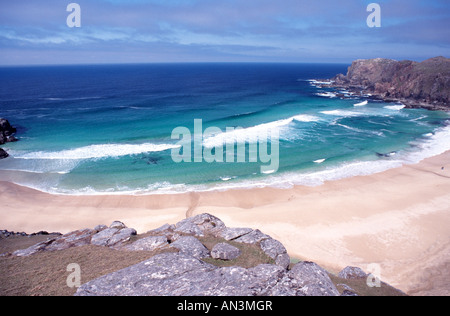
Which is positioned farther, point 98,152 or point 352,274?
point 98,152

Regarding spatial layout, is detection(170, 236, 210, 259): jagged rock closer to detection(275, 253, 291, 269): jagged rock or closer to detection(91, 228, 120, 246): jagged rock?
detection(275, 253, 291, 269): jagged rock

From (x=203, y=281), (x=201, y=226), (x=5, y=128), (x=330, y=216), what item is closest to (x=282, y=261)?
(x=203, y=281)

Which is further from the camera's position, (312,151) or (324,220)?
(312,151)

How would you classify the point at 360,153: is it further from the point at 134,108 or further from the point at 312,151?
the point at 134,108

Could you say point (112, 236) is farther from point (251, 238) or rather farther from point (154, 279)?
point (251, 238)

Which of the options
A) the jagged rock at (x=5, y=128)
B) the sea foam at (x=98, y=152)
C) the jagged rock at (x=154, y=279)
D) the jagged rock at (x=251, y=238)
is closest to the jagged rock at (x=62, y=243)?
the jagged rock at (x=154, y=279)

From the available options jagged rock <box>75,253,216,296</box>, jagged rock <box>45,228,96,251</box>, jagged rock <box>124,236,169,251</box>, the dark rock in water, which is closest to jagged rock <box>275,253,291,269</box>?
jagged rock <box>75,253,216,296</box>
